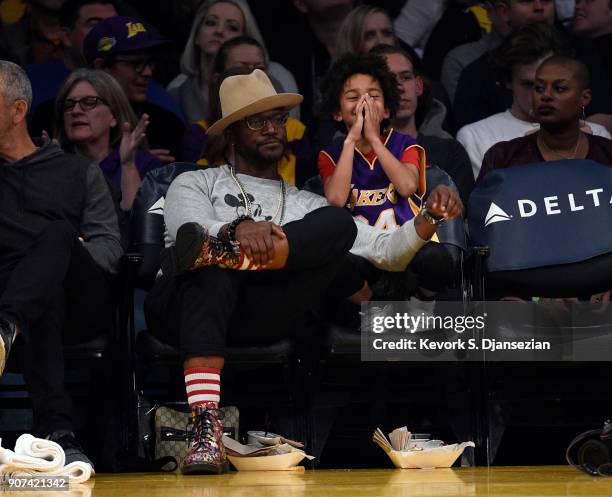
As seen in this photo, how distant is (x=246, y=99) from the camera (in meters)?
4.54

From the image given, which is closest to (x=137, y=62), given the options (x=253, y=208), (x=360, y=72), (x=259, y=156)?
(x=360, y=72)

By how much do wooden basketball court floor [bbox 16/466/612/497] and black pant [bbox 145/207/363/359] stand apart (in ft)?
1.32

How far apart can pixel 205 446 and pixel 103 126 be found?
1977 millimetres

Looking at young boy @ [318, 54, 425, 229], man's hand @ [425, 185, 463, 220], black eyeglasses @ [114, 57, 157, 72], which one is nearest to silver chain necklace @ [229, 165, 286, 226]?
young boy @ [318, 54, 425, 229]

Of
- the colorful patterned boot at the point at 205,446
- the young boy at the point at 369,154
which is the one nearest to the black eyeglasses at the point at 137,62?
the young boy at the point at 369,154

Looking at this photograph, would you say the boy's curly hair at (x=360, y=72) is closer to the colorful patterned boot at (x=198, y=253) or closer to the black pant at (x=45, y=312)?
the colorful patterned boot at (x=198, y=253)

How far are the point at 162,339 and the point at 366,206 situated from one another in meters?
0.88

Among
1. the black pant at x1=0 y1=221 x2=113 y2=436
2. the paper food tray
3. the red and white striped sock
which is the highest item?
the black pant at x1=0 y1=221 x2=113 y2=436

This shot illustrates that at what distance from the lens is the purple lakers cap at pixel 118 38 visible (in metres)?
5.76

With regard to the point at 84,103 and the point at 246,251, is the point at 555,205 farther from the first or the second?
the point at 84,103

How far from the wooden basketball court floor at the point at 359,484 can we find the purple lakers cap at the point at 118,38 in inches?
94.8

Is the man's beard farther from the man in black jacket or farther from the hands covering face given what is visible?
the man in black jacket

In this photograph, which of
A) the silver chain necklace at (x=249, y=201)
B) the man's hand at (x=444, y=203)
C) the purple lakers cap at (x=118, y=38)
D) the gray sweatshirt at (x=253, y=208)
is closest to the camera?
the man's hand at (x=444, y=203)

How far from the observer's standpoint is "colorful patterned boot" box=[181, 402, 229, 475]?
3721 mm
